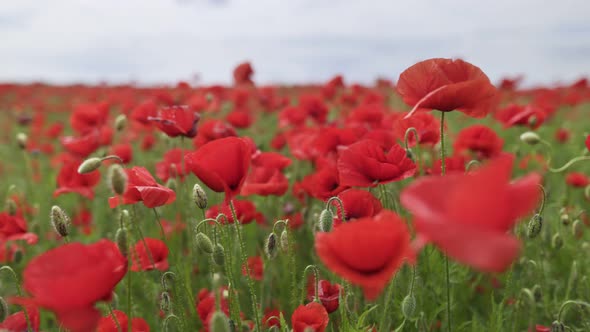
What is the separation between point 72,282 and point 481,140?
89.8 inches

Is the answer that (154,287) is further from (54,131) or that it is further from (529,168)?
(529,168)

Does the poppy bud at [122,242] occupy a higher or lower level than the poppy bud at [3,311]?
higher

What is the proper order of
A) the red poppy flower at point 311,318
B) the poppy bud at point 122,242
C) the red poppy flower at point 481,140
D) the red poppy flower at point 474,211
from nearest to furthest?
the red poppy flower at point 474,211, the poppy bud at point 122,242, the red poppy flower at point 311,318, the red poppy flower at point 481,140

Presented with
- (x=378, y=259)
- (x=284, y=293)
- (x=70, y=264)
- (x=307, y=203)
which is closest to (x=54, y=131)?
(x=307, y=203)

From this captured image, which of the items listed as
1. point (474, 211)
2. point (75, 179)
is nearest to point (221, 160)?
point (474, 211)

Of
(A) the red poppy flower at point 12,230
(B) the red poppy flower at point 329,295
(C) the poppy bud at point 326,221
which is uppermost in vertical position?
(C) the poppy bud at point 326,221

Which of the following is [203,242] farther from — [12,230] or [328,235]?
[12,230]

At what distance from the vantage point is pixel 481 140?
2689mm

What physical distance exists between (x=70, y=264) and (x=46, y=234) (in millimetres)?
3178

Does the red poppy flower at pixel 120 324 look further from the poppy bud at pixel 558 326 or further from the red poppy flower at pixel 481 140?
the red poppy flower at pixel 481 140

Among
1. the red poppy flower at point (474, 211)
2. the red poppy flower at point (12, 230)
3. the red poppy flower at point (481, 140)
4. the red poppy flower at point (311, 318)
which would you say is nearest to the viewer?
the red poppy flower at point (474, 211)

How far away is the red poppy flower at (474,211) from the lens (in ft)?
2.15

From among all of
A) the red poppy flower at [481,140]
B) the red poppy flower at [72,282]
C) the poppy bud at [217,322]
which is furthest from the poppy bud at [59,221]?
the red poppy flower at [481,140]

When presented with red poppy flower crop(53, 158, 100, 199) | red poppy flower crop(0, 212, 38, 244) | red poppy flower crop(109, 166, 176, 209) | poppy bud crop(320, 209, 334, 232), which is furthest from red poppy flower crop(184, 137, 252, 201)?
A: red poppy flower crop(53, 158, 100, 199)
